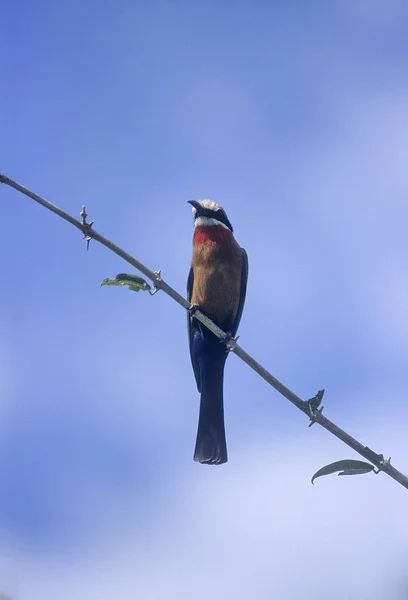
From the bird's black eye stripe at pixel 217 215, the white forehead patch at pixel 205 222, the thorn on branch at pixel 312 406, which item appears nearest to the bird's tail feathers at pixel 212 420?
the white forehead patch at pixel 205 222

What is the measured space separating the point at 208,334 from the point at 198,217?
1.44 m

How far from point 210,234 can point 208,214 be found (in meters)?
0.37

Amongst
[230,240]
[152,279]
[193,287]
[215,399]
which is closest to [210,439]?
[215,399]

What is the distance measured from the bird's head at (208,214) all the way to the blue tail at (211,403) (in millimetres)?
1323

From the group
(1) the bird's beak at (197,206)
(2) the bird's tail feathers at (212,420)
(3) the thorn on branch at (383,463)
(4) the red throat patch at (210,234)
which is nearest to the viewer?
(3) the thorn on branch at (383,463)

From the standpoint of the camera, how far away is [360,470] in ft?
11.0

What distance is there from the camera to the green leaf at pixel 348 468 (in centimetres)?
333

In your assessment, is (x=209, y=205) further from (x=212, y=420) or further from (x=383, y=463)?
(x=383, y=463)

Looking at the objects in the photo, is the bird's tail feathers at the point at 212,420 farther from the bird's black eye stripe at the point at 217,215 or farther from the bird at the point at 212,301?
the bird's black eye stripe at the point at 217,215

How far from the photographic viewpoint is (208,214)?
7895 millimetres

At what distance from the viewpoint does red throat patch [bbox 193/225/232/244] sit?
7574 mm

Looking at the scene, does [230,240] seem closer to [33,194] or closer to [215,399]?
[215,399]

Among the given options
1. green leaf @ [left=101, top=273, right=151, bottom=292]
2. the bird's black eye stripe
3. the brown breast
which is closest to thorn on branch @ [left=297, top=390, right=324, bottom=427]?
green leaf @ [left=101, top=273, right=151, bottom=292]

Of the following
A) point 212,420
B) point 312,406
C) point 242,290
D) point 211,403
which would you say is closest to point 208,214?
point 242,290
